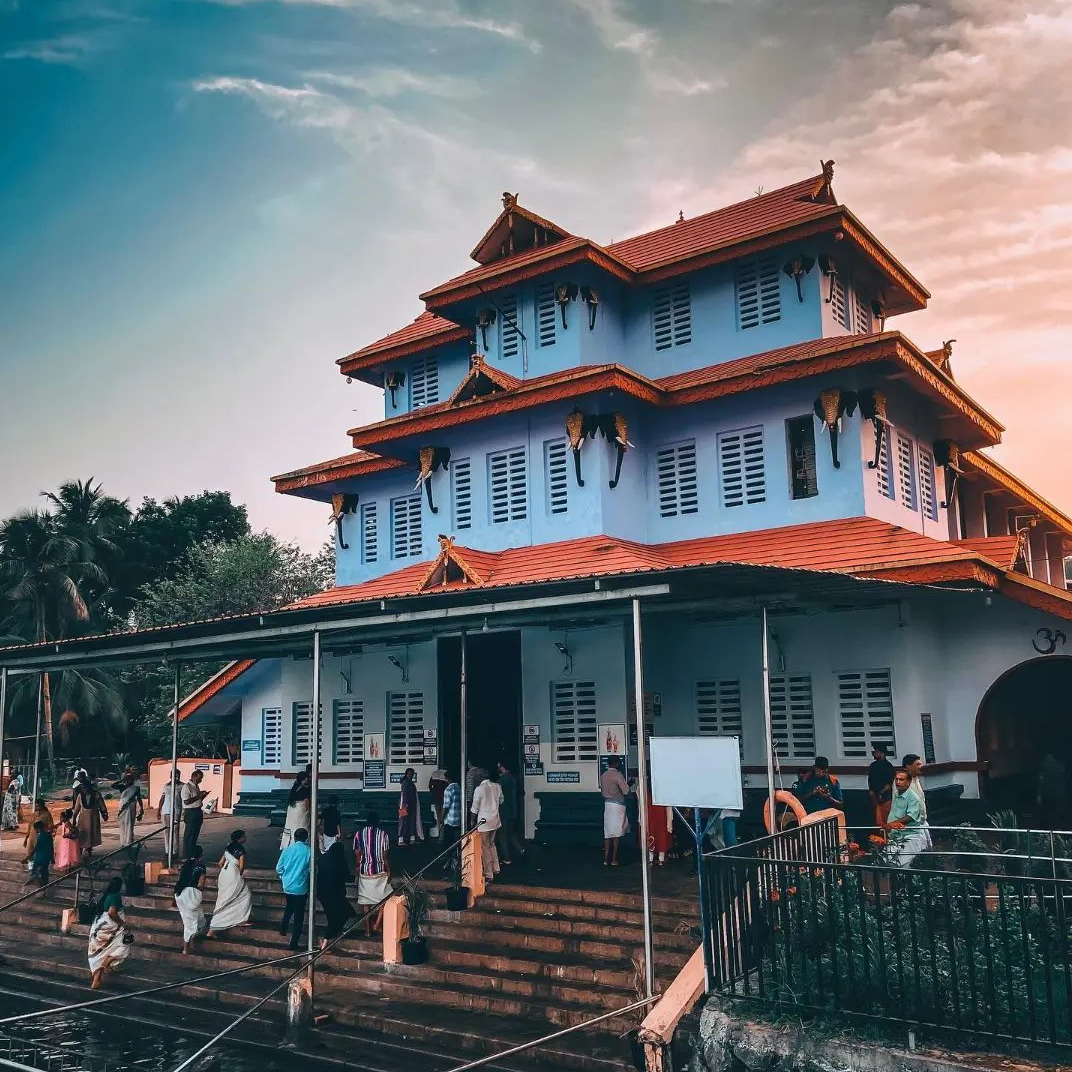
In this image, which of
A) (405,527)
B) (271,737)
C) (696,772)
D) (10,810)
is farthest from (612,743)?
(10,810)

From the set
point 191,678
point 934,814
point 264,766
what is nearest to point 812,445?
point 934,814

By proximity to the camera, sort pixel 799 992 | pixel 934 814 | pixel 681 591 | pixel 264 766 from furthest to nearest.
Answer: pixel 264 766 → pixel 934 814 → pixel 681 591 → pixel 799 992

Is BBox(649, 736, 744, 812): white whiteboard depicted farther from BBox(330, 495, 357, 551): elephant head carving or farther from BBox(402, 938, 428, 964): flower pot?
BBox(330, 495, 357, 551): elephant head carving

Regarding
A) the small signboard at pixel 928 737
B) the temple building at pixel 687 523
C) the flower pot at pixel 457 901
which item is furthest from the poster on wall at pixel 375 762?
the small signboard at pixel 928 737

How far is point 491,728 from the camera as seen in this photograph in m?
18.5

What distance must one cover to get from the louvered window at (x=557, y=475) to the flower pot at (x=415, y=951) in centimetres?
794

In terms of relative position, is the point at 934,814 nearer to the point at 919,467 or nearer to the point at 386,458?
the point at 919,467

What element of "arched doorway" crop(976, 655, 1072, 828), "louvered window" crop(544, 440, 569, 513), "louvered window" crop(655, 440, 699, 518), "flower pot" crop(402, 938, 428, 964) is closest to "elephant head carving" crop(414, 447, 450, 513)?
"louvered window" crop(544, 440, 569, 513)

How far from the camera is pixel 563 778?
55.6ft

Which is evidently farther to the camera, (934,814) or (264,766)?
(264,766)

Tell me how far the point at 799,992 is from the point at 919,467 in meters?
12.5

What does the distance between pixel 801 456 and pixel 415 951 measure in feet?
31.8

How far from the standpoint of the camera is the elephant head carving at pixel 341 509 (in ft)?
72.3

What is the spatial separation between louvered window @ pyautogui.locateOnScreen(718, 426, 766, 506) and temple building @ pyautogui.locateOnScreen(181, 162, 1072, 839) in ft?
0.15
